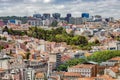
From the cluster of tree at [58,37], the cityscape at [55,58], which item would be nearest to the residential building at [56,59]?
the cityscape at [55,58]

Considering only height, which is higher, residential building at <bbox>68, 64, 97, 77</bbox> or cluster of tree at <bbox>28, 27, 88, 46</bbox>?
residential building at <bbox>68, 64, 97, 77</bbox>

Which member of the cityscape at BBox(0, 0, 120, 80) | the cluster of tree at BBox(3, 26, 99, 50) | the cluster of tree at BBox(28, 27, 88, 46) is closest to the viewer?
the cityscape at BBox(0, 0, 120, 80)

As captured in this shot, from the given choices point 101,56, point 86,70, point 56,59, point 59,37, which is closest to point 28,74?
point 86,70

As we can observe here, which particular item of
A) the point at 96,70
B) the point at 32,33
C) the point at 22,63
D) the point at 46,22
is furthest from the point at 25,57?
the point at 46,22

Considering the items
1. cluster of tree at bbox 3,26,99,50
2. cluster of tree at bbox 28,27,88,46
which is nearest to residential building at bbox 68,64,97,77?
cluster of tree at bbox 3,26,99,50

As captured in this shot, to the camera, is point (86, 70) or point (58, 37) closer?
point (86, 70)

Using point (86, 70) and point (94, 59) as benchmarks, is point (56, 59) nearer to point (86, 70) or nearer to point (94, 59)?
point (94, 59)

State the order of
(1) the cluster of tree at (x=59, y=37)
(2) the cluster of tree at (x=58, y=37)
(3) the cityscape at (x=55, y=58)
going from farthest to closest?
(2) the cluster of tree at (x=58, y=37)
(1) the cluster of tree at (x=59, y=37)
(3) the cityscape at (x=55, y=58)

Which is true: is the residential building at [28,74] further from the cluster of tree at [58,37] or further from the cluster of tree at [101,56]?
the cluster of tree at [58,37]

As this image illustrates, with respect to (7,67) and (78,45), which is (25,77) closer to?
(7,67)

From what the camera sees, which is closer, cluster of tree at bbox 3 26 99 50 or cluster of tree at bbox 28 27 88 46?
cluster of tree at bbox 3 26 99 50

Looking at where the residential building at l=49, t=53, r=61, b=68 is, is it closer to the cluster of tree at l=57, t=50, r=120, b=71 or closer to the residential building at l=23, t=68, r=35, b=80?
the cluster of tree at l=57, t=50, r=120, b=71
